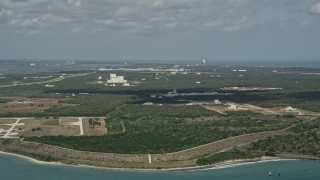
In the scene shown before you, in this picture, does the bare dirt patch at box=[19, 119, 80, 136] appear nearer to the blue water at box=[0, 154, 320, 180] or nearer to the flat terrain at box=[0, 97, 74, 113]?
the flat terrain at box=[0, 97, 74, 113]

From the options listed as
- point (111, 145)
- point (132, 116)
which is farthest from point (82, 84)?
point (111, 145)

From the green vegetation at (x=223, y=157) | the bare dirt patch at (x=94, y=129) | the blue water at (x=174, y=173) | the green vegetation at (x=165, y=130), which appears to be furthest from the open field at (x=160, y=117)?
the blue water at (x=174, y=173)

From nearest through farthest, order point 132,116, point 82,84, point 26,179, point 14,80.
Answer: point 26,179, point 132,116, point 82,84, point 14,80

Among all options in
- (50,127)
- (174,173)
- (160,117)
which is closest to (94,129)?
(50,127)

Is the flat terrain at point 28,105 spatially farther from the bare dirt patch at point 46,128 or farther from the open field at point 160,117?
the bare dirt patch at point 46,128

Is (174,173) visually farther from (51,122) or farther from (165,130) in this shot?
(51,122)

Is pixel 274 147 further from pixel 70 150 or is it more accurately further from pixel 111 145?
pixel 70 150
